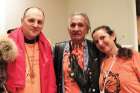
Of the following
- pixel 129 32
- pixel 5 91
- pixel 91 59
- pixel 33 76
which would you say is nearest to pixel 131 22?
pixel 129 32

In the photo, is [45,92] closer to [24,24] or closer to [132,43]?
[24,24]

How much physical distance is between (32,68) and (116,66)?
0.59 meters

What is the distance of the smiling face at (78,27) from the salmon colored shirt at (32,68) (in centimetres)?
29

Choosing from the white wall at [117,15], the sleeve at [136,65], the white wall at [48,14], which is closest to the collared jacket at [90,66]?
the sleeve at [136,65]

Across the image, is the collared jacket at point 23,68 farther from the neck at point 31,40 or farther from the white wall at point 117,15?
the white wall at point 117,15

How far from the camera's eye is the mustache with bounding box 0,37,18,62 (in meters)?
1.76

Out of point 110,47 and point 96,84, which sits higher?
point 110,47

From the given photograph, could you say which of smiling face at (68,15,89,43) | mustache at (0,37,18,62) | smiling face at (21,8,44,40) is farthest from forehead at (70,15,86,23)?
mustache at (0,37,18,62)

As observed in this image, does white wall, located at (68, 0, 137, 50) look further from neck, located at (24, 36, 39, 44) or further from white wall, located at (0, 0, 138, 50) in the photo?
neck, located at (24, 36, 39, 44)

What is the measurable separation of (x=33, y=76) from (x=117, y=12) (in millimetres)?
1557

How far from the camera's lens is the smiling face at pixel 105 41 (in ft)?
6.96

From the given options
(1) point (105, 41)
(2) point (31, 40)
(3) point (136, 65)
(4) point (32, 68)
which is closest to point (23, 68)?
(4) point (32, 68)

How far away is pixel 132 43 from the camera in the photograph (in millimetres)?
3139

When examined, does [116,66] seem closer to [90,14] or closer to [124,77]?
[124,77]
